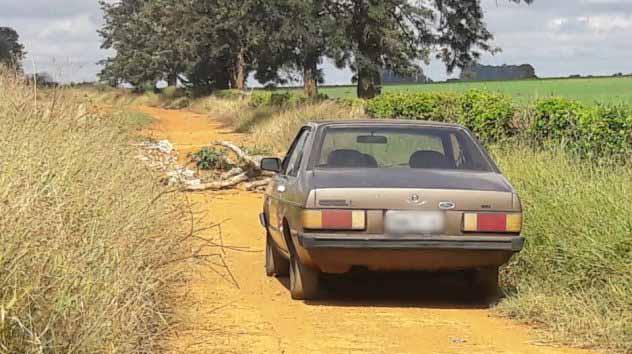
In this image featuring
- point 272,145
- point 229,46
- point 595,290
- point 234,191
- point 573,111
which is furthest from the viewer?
point 229,46

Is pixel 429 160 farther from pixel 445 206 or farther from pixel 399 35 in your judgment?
pixel 399 35

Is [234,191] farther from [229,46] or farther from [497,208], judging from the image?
[229,46]

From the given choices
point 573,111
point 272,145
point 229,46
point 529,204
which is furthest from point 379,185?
point 229,46

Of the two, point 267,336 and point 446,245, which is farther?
point 446,245

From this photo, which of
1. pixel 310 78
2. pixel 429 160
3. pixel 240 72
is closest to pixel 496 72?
pixel 310 78

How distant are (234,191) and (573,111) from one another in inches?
318

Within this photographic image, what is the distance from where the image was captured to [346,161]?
9.37 metres

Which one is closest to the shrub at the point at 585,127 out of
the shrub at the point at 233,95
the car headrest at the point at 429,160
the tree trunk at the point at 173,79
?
the car headrest at the point at 429,160

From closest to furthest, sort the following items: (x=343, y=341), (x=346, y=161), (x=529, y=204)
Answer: (x=343, y=341) → (x=346, y=161) → (x=529, y=204)

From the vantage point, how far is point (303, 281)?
9062mm

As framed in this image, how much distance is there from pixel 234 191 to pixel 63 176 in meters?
11.6

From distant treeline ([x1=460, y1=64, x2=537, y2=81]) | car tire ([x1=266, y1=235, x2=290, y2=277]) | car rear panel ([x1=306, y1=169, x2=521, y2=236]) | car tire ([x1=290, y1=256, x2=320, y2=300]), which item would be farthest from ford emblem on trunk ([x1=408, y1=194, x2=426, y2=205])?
distant treeline ([x1=460, y1=64, x2=537, y2=81])

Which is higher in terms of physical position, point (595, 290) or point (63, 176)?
point (63, 176)

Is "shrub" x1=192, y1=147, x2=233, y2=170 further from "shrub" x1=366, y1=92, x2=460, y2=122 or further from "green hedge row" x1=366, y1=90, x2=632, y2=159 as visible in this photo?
"green hedge row" x1=366, y1=90, x2=632, y2=159
